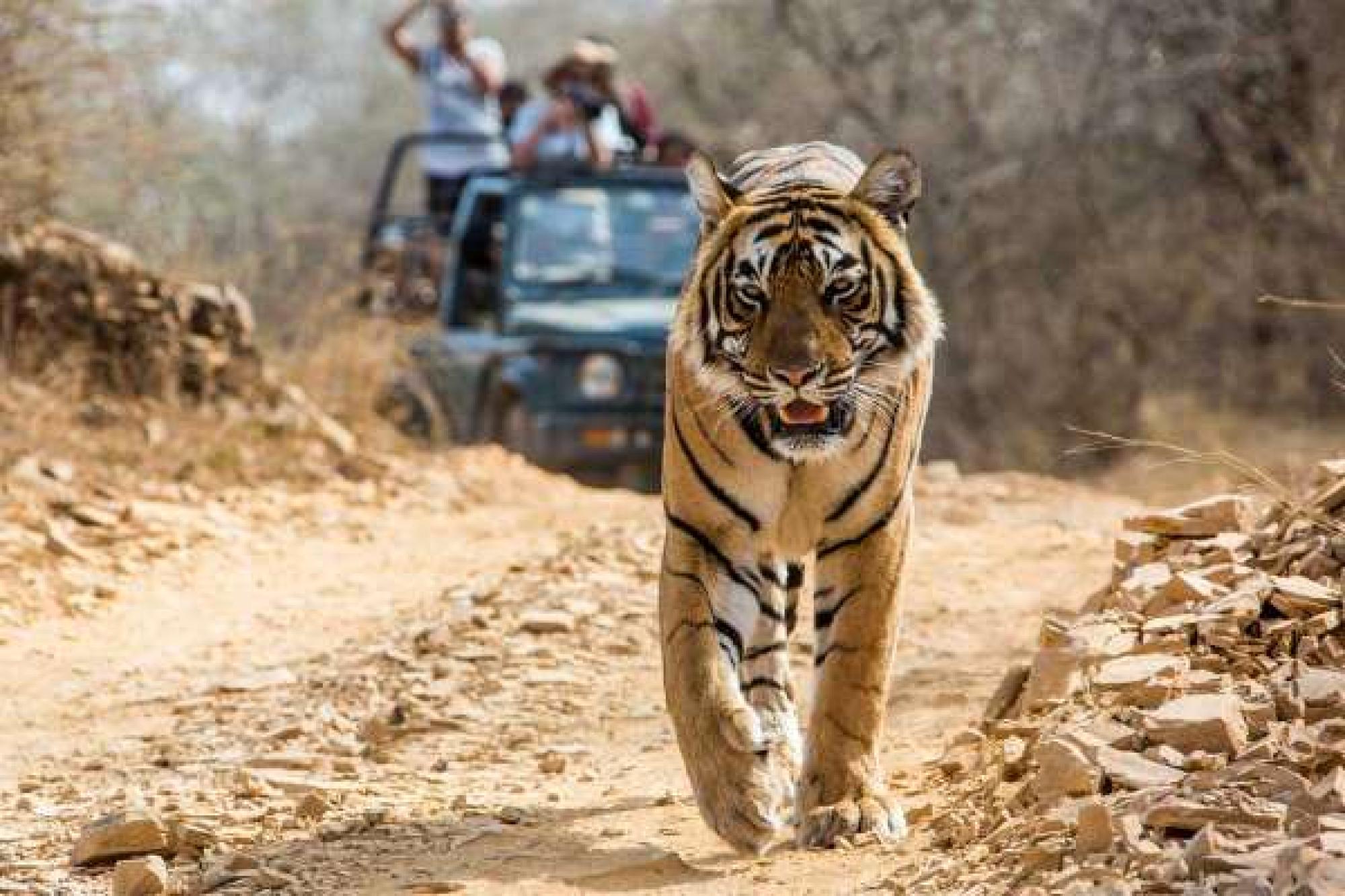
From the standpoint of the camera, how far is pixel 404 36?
14.1 m

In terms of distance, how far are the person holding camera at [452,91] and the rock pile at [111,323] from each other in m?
2.81

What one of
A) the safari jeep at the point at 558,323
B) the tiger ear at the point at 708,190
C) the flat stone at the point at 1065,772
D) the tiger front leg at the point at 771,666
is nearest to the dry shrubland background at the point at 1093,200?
the safari jeep at the point at 558,323

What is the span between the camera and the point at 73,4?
400 inches

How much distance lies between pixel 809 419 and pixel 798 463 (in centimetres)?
20

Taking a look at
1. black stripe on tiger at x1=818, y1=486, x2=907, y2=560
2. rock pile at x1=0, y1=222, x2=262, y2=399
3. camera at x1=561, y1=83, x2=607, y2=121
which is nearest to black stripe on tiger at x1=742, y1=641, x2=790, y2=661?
black stripe on tiger at x1=818, y1=486, x2=907, y2=560

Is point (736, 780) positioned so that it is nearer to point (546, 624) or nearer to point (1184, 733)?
point (1184, 733)

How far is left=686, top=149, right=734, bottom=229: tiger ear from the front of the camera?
506 centimetres

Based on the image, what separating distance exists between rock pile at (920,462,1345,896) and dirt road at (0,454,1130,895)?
Answer: 11.2 inches

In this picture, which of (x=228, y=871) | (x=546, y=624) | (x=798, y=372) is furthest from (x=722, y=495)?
(x=546, y=624)

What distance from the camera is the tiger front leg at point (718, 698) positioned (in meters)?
4.57

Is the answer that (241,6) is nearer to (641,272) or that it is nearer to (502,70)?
(502,70)

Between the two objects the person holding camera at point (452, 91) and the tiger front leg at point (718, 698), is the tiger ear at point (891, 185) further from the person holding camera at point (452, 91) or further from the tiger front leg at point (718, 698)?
the person holding camera at point (452, 91)

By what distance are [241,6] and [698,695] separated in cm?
3194

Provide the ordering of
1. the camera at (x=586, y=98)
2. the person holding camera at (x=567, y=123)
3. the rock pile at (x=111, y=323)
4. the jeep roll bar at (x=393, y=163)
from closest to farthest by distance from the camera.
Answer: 1. the rock pile at (x=111, y=323)
2. the person holding camera at (x=567, y=123)
3. the camera at (x=586, y=98)
4. the jeep roll bar at (x=393, y=163)
